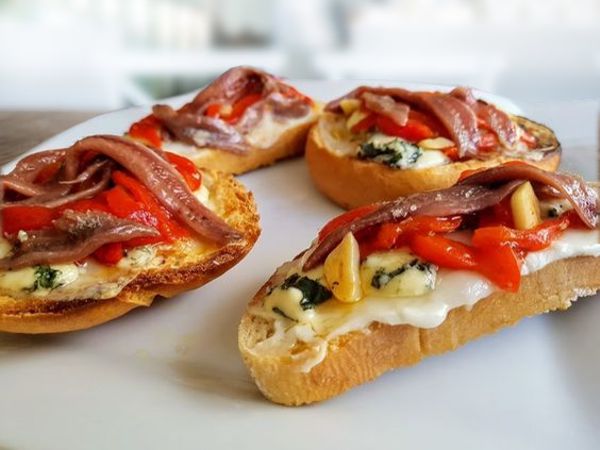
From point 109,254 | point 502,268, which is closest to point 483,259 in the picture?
point 502,268

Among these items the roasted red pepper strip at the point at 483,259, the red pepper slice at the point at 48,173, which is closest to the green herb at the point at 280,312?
the roasted red pepper strip at the point at 483,259

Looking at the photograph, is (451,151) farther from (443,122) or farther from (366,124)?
(366,124)

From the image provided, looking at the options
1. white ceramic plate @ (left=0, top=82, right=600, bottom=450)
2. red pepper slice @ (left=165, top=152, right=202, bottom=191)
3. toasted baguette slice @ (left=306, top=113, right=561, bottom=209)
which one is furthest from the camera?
toasted baguette slice @ (left=306, top=113, right=561, bottom=209)

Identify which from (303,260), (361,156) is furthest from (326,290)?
(361,156)

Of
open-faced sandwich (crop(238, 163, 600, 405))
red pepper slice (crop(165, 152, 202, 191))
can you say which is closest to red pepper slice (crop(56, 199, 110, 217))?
red pepper slice (crop(165, 152, 202, 191))

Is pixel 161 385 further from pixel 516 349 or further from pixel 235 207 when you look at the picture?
pixel 516 349

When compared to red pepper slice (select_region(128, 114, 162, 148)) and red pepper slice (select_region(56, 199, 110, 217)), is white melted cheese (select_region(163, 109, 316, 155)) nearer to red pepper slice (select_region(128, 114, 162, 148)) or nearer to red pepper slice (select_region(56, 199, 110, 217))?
red pepper slice (select_region(128, 114, 162, 148))
